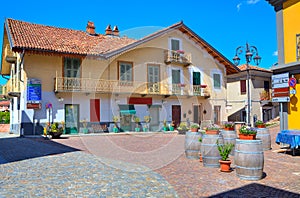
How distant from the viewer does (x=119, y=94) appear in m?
18.7

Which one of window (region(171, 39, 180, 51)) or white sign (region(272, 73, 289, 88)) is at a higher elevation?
window (region(171, 39, 180, 51))

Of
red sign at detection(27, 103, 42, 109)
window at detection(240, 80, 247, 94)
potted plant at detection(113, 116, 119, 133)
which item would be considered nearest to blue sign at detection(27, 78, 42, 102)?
red sign at detection(27, 103, 42, 109)

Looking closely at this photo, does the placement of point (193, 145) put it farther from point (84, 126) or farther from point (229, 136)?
point (84, 126)

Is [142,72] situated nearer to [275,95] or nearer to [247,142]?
[275,95]

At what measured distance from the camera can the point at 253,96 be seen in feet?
80.5

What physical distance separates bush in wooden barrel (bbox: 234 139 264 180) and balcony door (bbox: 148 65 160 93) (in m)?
14.3

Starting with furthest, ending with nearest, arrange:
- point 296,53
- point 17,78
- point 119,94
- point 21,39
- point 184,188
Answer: point 119,94, point 17,78, point 21,39, point 296,53, point 184,188

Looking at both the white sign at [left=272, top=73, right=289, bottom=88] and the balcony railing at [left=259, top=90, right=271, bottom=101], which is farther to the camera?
the balcony railing at [left=259, top=90, right=271, bottom=101]

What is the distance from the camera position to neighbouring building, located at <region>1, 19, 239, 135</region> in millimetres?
16016

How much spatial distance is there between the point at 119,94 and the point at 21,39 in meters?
6.85

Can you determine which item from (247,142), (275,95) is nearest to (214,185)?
(247,142)

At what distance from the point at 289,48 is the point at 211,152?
5.92 metres

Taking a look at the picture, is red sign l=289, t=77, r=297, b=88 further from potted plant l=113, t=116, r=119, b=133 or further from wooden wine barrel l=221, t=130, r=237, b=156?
potted plant l=113, t=116, r=119, b=133

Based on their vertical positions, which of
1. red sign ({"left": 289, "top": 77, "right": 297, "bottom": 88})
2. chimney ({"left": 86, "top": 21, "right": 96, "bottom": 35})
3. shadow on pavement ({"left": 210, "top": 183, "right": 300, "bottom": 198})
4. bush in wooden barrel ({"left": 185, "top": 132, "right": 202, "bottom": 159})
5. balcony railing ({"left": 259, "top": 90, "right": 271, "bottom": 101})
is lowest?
shadow on pavement ({"left": 210, "top": 183, "right": 300, "bottom": 198})
